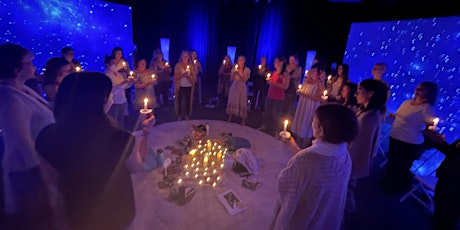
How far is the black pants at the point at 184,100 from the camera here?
6232 mm

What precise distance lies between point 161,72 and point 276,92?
364cm

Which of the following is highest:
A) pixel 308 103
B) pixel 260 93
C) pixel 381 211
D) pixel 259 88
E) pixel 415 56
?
pixel 415 56

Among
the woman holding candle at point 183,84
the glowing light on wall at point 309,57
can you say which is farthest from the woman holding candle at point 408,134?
the glowing light on wall at point 309,57

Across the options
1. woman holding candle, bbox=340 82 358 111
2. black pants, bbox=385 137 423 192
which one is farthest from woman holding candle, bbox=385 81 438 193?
woman holding candle, bbox=340 82 358 111

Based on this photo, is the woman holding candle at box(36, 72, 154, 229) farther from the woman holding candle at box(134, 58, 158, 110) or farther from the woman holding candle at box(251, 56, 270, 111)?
the woman holding candle at box(251, 56, 270, 111)

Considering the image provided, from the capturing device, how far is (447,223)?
9.14 feet

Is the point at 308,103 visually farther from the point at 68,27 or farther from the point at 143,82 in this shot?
the point at 68,27

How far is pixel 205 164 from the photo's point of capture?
336 cm

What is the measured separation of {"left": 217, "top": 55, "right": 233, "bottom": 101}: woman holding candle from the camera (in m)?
8.22

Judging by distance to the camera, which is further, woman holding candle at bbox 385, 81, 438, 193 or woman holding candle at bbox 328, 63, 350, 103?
woman holding candle at bbox 328, 63, 350, 103

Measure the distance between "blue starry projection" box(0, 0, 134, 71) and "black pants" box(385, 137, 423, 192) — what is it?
8.80 metres

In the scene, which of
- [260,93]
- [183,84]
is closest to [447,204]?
[183,84]

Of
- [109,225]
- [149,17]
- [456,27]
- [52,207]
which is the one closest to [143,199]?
[109,225]

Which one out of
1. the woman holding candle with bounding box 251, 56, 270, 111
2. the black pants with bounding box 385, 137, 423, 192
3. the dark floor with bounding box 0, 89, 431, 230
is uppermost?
the woman holding candle with bounding box 251, 56, 270, 111
